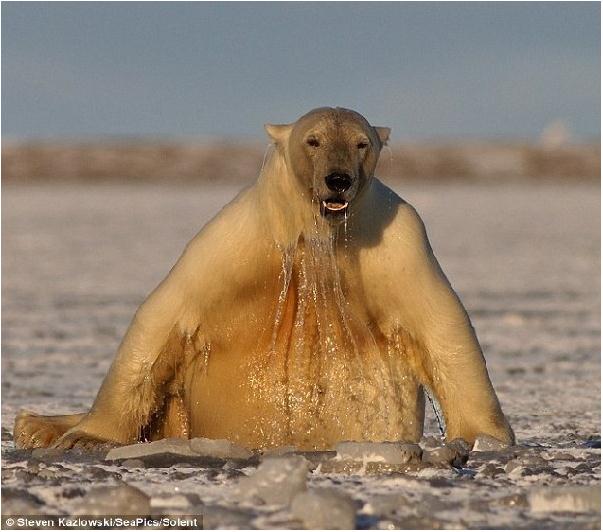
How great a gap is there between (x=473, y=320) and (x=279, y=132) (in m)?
5.21

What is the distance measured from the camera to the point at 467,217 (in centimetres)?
2591

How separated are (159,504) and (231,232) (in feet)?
5.37

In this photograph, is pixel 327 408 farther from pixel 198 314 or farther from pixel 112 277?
pixel 112 277

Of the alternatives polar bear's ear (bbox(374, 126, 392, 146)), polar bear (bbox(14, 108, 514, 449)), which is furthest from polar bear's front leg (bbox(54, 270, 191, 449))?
polar bear's ear (bbox(374, 126, 392, 146))

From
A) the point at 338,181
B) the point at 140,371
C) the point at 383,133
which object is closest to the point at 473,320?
the point at 383,133

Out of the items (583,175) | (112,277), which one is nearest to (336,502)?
(112,277)

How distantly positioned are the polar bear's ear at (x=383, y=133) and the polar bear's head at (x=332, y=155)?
0.16 metres

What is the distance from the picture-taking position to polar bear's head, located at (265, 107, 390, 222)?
5348 mm

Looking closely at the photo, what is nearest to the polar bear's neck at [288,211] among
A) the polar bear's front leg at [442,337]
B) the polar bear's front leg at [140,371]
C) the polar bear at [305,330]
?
the polar bear at [305,330]

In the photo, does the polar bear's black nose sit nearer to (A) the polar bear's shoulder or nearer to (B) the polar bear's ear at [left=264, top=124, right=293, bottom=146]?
(A) the polar bear's shoulder

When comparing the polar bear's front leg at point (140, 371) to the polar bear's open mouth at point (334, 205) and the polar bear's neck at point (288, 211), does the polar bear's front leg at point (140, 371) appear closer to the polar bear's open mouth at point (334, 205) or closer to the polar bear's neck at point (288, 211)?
the polar bear's neck at point (288, 211)

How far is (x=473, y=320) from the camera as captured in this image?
10758 millimetres

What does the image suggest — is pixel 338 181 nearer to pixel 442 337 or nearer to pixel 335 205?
pixel 335 205

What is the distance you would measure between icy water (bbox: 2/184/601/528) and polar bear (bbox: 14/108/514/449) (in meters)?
0.49
